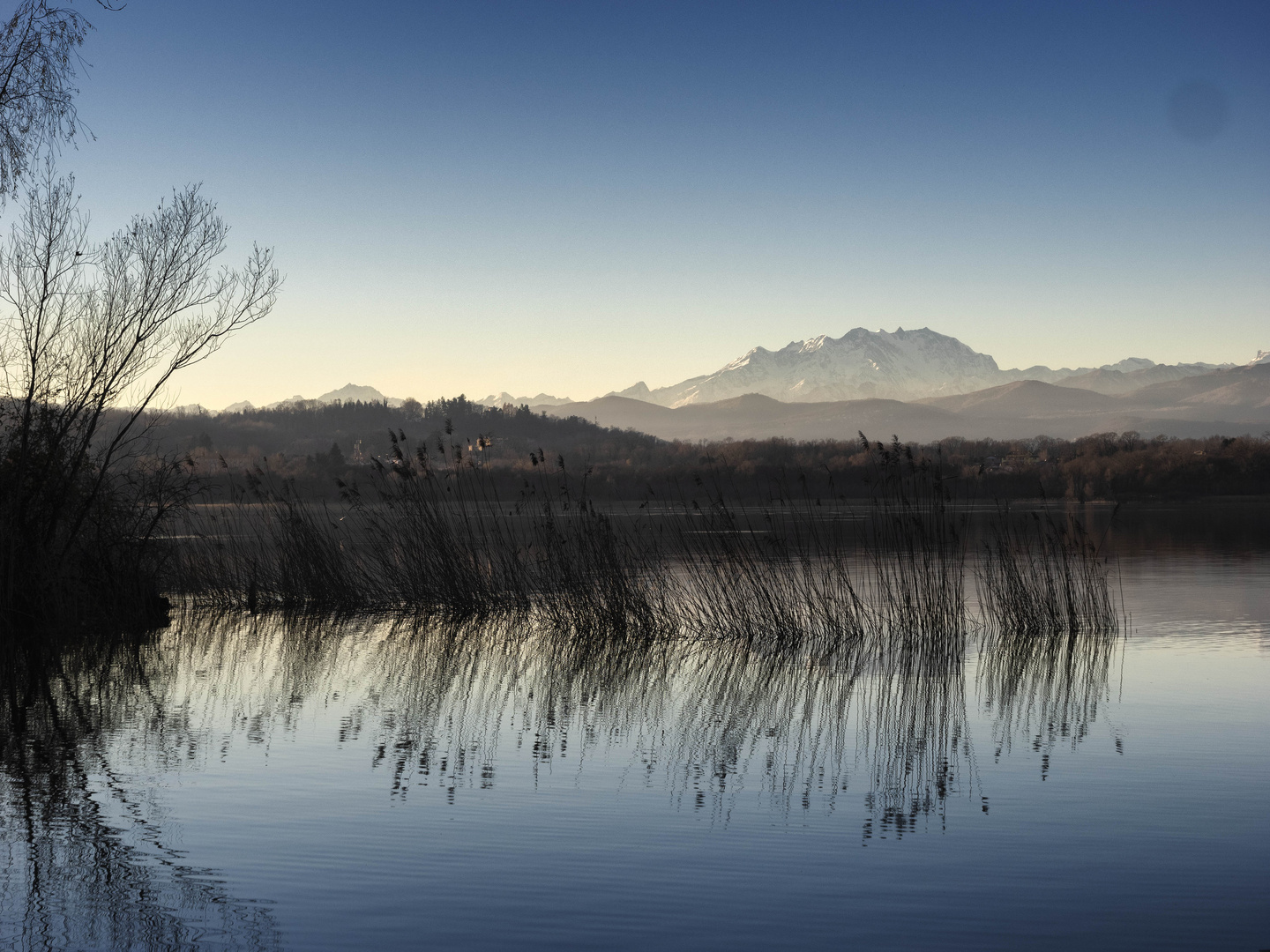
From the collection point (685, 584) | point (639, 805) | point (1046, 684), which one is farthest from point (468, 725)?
point (685, 584)

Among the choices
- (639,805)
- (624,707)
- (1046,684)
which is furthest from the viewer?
(1046,684)

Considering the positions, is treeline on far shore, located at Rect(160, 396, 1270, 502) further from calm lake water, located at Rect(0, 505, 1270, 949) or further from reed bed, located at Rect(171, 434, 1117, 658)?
calm lake water, located at Rect(0, 505, 1270, 949)

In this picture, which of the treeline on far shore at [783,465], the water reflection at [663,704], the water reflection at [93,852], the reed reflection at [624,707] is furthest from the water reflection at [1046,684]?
the water reflection at [93,852]

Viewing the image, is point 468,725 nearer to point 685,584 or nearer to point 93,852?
point 93,852

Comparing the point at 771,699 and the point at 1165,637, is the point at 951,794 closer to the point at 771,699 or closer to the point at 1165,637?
the point at 771,699

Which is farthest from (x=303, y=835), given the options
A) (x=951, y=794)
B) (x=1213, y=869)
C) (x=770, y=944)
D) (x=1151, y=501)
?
(x=1151, y=501)

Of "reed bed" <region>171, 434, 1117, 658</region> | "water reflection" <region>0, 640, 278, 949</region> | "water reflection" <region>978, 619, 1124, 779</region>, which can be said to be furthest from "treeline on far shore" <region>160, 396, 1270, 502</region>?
"water reflection" <region>0, 640, 278, 949</region>

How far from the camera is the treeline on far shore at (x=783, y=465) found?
14625 millimetres

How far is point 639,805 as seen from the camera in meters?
4.98

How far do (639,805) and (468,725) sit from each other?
6.80 feet

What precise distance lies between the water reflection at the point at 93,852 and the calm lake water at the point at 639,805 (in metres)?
0.02

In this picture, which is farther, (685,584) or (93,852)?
(685,584)

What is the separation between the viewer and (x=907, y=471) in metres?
10.8

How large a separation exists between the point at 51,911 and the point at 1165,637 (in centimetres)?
969
